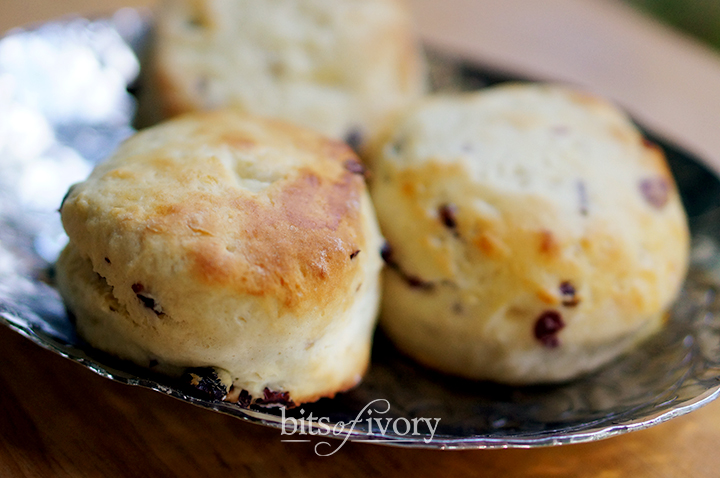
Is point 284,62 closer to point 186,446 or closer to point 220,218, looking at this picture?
point 220,218

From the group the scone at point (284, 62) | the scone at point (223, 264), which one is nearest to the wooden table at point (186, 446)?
the scone at point (223, 264)

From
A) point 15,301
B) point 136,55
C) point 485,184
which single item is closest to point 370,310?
point 485,184

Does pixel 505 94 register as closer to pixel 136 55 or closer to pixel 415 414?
pixel 415 414

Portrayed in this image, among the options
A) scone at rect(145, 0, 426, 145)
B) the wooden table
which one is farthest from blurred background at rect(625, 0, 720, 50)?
the wooden table

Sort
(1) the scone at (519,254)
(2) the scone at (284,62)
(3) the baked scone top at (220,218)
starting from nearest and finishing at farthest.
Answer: (3) the baked scone top at (220,218) < (1) the scone at (519,254) < (2) the scone at (284,62)

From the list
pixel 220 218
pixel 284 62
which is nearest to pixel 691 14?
pixel 284 62

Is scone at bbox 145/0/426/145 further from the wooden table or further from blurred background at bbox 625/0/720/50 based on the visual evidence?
blurred background at bbox 625/0/720/50

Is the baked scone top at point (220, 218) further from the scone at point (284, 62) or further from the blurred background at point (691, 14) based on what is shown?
the blurred background at point (691, 14)
